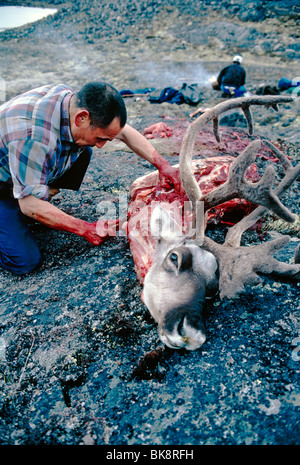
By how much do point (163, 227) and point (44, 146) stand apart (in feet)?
4.75

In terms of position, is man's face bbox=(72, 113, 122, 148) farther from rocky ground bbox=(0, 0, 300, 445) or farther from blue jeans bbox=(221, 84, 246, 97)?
blue jeans bbox=(221, 84, 246, 97)

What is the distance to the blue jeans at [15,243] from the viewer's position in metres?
3.28

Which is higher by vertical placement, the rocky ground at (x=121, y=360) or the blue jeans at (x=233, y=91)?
the rocky ground at (x=121, y=360)

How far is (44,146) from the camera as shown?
2984 millimetres

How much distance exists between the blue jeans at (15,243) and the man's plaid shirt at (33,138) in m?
0.54

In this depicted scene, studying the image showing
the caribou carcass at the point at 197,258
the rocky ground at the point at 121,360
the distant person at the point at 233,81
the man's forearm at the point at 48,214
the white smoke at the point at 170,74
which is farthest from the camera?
the white smoke at the point at 170,74

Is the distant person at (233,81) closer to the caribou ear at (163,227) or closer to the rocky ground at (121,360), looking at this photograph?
the rocky ground at (121,360)

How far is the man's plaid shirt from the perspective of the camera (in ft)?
9.62

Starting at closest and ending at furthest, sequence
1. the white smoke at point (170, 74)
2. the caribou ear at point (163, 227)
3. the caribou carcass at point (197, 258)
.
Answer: the caribou carcass at point (197, 258)
the caribou ear at point (163, 227)
the white smoke at point (170, 74)

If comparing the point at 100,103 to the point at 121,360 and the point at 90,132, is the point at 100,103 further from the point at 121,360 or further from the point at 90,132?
the point at 121,360

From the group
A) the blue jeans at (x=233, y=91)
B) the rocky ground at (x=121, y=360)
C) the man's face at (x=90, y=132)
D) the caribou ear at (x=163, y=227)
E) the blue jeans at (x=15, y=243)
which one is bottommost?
the blue jeans at (x=233, y=91)

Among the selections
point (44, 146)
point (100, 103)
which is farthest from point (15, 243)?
point (100, 103)

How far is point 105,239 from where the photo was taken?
335cm

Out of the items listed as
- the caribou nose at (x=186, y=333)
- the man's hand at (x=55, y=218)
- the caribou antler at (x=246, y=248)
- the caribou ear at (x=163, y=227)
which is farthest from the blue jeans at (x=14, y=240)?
the caribou nose at (x=186, y=333)
